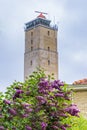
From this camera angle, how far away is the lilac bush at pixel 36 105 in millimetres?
8312

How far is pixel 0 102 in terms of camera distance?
27.8ft

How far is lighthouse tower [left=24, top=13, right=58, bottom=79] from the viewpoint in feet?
343

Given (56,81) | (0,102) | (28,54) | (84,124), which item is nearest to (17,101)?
(0,102)

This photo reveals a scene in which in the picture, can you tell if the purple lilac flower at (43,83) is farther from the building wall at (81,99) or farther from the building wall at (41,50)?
the building wall at (41,50)

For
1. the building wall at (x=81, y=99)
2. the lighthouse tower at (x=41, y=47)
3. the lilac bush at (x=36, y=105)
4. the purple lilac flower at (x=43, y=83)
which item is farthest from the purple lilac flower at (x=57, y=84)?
the lighthouse tower at (x=41, y=47)

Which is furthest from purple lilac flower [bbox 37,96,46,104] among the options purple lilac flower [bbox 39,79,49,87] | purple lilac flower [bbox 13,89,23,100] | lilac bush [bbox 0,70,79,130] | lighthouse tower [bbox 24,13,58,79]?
lighthouse tower [bbox 24,13,58,79]

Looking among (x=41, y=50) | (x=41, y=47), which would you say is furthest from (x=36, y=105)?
(x=41, y=47)

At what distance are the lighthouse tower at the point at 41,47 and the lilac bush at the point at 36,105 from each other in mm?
92748

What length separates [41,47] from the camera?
107 m

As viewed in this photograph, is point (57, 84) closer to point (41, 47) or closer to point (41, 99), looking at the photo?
point (41, 99)

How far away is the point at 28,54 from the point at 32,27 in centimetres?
854

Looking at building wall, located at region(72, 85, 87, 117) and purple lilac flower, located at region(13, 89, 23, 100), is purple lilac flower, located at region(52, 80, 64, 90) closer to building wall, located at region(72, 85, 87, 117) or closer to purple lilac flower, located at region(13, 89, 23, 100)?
purple lilac flower, located at region(13, 89, 23, 100)

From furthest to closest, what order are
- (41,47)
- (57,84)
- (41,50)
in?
1. (41,47)
2. (41,50)
3. (57,84)

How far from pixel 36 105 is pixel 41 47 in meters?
98.6
